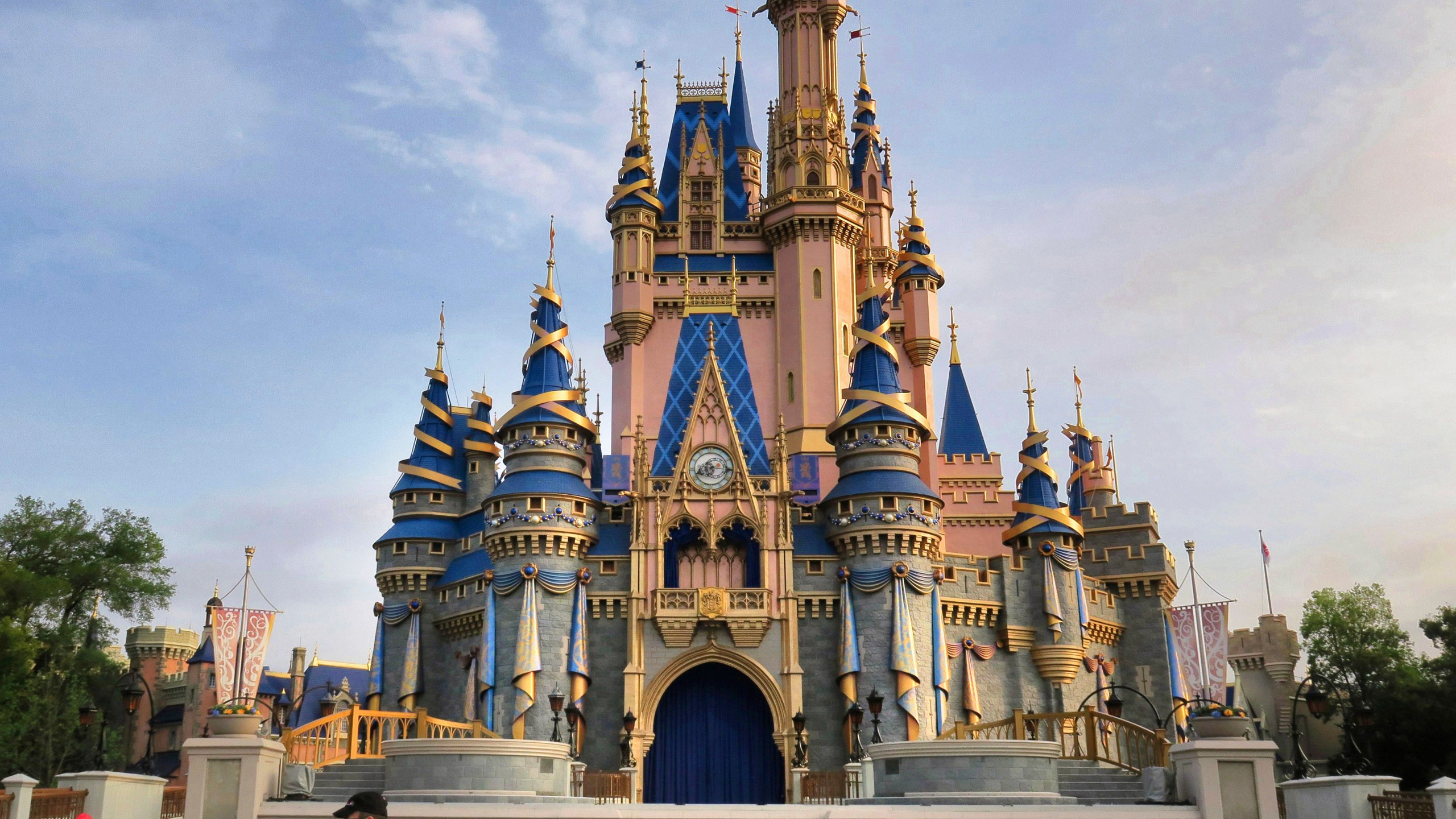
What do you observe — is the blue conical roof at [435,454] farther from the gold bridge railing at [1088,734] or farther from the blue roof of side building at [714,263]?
the gold bridge railing at [1088,734]

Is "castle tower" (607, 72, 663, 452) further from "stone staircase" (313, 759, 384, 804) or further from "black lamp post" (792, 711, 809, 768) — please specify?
"stone staircase" (313, 759, 384, 804)

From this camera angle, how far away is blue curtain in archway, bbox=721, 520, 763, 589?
1806 inches

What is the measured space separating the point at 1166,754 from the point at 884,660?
1295cm

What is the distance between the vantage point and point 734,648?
1745 inches

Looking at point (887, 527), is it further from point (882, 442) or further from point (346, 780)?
point (346, 780)

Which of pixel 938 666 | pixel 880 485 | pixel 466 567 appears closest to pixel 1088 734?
pixel 938 666

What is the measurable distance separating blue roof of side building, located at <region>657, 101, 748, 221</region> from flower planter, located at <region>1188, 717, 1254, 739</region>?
3540 cm

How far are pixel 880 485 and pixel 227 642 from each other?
2290cm

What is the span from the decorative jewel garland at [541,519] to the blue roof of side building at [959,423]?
70.1 feet

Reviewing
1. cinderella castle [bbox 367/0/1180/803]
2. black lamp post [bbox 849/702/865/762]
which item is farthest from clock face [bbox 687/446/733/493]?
black lamp post [bbox 849/702/865/762]

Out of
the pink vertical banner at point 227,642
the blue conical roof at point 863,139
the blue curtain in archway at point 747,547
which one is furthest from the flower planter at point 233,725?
the blue conical roof at point 863,139

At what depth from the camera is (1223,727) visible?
91.9ft

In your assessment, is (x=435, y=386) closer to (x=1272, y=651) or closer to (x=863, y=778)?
(x=863, y=778)

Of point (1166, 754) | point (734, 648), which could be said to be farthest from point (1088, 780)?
point (734, 648)
